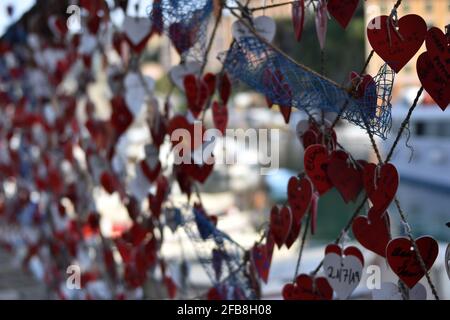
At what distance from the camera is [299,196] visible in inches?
31.7

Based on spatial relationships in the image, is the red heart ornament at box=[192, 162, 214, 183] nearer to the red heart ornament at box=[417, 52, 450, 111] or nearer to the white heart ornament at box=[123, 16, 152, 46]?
the white heart ornament at box=[123, 16, 152, 46]

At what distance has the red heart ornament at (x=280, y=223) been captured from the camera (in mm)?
831

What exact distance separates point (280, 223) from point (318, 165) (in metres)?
0.11

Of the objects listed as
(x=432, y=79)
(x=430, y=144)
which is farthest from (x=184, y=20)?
(x=430, y=144)

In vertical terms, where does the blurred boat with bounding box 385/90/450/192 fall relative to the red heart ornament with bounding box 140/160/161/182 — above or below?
below

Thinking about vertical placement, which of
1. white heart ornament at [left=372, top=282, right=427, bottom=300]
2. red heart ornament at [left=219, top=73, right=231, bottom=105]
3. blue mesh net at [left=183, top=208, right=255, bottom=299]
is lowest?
blue mesh net at [left=183, top=208, right=255, bottom=299]

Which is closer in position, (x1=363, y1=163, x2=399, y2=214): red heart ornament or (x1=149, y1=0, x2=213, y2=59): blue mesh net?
(x1=363, y1=163, x2=399, y2=214): red heart ornament

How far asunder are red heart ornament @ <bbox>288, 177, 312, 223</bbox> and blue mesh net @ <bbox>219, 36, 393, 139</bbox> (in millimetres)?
91

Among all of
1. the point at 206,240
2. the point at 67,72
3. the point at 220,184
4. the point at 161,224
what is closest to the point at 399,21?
the point at 206,240

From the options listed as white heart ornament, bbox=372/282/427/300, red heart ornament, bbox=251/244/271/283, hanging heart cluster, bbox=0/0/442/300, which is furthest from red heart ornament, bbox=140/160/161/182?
white heart ornament, bbox=372/282/427/300

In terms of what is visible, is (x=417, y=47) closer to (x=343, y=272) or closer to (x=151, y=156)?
(x=343, y=272)

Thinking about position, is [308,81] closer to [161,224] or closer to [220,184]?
[161,224]

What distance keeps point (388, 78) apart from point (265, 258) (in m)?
0.34

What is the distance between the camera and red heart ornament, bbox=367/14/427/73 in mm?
642
